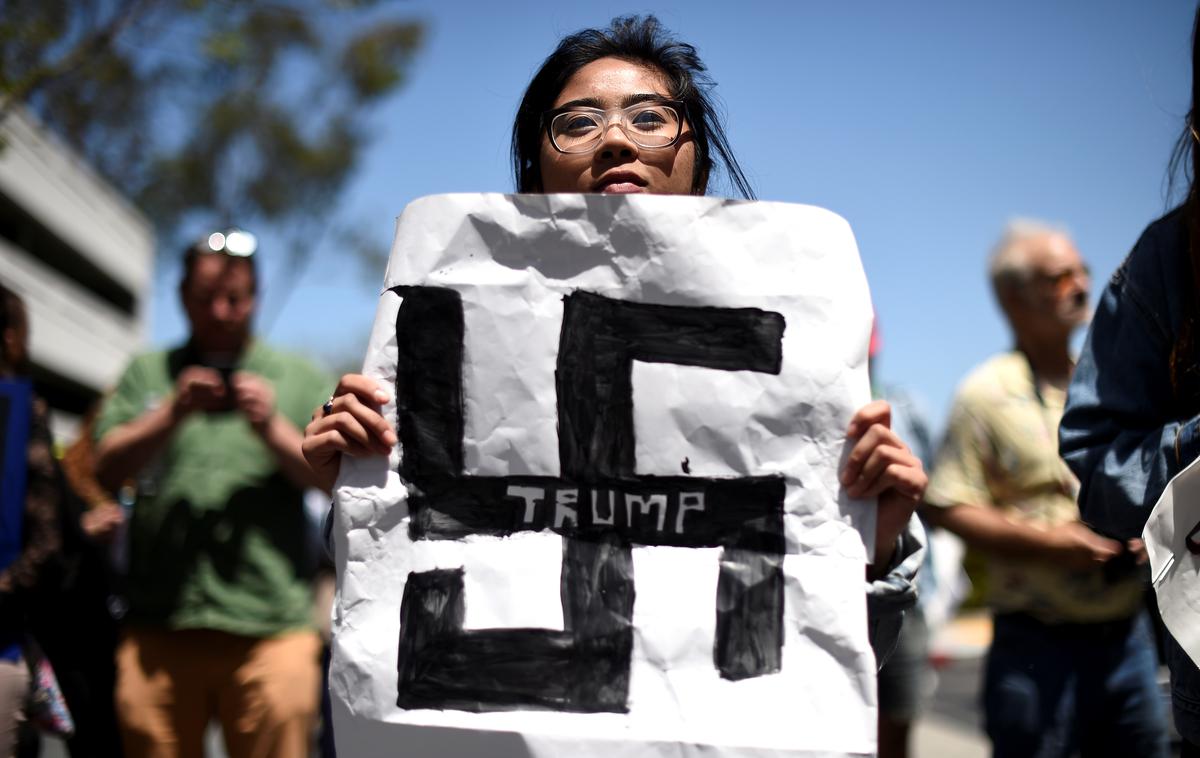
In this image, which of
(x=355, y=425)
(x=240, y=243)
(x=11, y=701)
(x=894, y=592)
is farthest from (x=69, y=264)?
(x=894, y=592)

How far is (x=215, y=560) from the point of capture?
3.06 m

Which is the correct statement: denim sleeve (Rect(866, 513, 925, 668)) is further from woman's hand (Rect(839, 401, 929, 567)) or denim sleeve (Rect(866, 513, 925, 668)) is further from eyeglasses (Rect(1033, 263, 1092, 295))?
eyeglasses (Rect(1033, 263, 1092, 295))

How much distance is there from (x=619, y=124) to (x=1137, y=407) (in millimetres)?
904

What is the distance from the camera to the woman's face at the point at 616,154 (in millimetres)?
1841

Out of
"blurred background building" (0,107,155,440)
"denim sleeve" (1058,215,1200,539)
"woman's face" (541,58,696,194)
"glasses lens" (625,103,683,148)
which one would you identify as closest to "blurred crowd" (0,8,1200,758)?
"denim sleeve" (1058,215,1200,539)

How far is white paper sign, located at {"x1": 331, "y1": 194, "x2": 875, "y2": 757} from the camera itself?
4.97 ft

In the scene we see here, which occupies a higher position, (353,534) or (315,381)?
(315,381)

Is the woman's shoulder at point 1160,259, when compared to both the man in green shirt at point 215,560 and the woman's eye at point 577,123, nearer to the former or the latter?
the woman's eye at point 577,123

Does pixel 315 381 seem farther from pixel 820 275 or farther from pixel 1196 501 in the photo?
pixel 1196 501

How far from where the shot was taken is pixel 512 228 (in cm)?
163

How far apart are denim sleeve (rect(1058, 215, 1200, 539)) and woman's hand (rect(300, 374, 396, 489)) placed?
104 centimetres

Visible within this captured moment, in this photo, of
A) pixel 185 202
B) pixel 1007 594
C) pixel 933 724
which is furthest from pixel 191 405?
pixel 185 202

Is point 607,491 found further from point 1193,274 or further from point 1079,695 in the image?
point 1079,695

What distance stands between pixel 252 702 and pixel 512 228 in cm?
191
